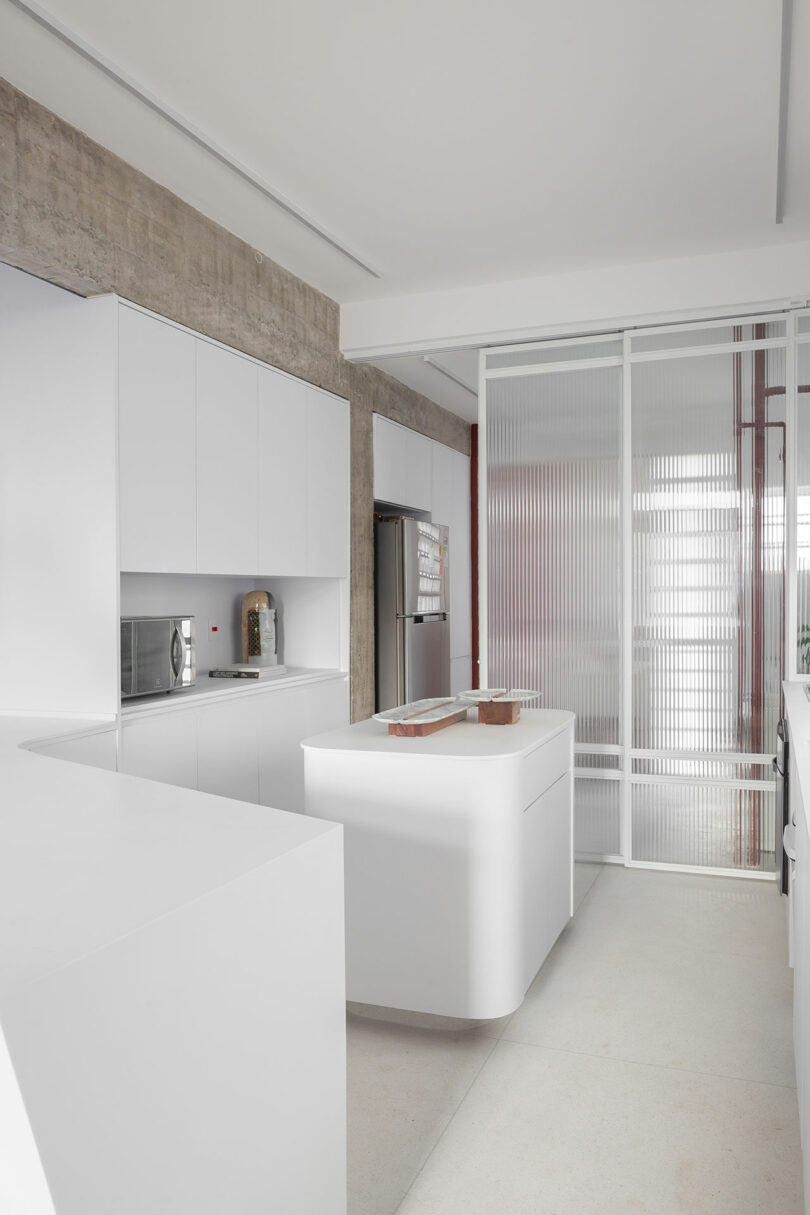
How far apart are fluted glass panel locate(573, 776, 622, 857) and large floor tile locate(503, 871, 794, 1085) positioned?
80cm

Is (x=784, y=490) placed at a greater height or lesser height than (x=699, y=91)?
lesser

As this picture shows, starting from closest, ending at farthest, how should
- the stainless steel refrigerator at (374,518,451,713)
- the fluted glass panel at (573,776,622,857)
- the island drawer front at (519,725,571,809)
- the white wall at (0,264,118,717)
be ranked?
the island drawer front at (519,725,571,809), the white wall at (0,264,118,717), the fluted glass panel at (573,776,622,857), the stainless steel refrigerator at (374,518,451,713)

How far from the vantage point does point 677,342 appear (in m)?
4.19

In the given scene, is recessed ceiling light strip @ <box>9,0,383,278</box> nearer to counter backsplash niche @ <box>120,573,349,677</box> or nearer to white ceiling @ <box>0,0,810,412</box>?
white ceiling @ <box>0,0,810,412</box>

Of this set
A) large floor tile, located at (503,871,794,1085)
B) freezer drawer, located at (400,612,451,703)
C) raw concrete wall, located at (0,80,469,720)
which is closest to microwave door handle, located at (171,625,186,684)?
raw concrete wall, located at (0,80,469,720)

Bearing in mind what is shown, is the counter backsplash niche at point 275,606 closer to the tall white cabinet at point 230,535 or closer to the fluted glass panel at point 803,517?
the tall white cabinet at point 230,535

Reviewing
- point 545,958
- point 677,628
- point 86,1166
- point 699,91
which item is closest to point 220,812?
point 86,1166

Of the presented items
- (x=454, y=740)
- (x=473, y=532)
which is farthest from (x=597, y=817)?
(x=473, y=532)

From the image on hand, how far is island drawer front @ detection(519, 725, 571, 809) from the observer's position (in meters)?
2.62

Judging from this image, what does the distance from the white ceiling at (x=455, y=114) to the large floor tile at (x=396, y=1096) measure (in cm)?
275

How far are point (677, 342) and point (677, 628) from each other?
51.7 inches

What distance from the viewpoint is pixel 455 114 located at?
287 cm

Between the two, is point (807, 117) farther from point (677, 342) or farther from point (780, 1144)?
A: point (780, 1144)

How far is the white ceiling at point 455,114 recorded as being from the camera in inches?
95.0
